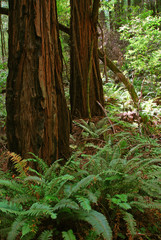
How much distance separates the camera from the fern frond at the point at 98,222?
127 centimetres

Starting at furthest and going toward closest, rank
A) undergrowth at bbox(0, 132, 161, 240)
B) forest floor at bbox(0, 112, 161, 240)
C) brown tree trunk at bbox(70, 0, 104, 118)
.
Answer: brown tree trunk at bbox(70, 0, 104, 118) → forest floor at bbox(0, 112, 161, 240) → undergrowth at bbox(0, 132, 161, 240)

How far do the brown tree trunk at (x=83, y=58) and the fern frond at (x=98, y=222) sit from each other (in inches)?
133

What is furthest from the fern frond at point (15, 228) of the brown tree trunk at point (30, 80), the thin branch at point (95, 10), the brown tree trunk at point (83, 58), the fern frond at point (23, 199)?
the thin branch at point (95, 10)

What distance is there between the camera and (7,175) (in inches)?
95.8

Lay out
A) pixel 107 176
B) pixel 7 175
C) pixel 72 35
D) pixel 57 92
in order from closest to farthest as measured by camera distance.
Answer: pixel 107 176 → pixel 7 175 → pixel 57 92 → pixel 72 35

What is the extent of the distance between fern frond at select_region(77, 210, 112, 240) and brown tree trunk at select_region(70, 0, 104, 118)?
337cm

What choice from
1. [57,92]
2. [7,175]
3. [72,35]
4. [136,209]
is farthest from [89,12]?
[136,209]

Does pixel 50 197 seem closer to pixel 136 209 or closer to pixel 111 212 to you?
pixel 111 212

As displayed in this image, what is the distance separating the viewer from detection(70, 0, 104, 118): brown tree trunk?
467cm

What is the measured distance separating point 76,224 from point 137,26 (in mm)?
7241

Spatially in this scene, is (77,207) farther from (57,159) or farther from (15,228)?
(57,159)

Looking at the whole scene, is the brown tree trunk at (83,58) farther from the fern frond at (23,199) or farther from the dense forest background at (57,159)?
the fern frond at (23,199)

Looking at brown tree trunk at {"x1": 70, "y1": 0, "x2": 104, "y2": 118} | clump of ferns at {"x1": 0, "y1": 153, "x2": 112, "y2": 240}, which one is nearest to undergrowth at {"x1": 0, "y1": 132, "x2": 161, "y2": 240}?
clump of ferns at {"x1": 0, "y1": 153, "x2": 112, "y2": 240}

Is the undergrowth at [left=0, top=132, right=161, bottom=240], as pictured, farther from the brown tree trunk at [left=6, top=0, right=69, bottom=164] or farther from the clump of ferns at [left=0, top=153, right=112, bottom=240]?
the brown tree trunk at [left=6, top=0, right=69, bottom=164]
